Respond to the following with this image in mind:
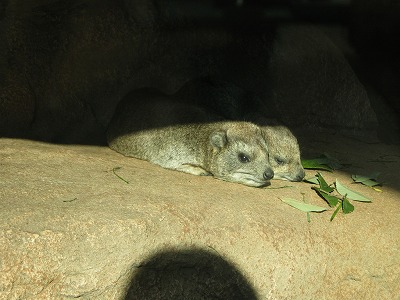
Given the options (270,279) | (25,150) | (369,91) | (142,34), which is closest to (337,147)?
(369,91)

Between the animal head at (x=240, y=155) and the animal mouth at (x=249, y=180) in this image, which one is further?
the animal head at (x=240, y=155)

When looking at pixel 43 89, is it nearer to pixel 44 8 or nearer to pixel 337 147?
pixel 44 8

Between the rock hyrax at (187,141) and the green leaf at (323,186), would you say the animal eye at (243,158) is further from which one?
the green leaf at (323,186)

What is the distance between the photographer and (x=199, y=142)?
5793 millimetres

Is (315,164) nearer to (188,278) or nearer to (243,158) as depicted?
(243,158)

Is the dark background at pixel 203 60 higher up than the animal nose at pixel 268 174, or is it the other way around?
the dark background at pixel 203 60

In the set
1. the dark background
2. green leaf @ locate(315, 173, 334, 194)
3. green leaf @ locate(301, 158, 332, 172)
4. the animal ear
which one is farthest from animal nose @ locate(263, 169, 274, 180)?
the dark background

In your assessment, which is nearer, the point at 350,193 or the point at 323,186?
the point at 350,193

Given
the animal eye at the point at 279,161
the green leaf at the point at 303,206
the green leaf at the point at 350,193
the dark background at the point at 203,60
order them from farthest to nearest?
the dark background at the point at 203,60 < the animal eye at the point at 279,161 < the green leaf at the point at 350,193 < the green leaf at the point at 303,206

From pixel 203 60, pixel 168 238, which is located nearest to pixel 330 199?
pixel 168 238

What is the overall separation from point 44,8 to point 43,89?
0.82 metres

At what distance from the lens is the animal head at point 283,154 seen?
5613 mm

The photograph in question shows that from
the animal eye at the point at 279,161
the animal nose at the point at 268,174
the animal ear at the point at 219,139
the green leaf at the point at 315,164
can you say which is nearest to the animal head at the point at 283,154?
the animal eye at the point at 279,161

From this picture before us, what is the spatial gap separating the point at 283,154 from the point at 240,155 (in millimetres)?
516
